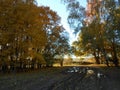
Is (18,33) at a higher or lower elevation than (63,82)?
higher

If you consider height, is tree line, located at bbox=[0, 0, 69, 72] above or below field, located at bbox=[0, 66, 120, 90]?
above

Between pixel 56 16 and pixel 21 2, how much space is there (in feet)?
56.6

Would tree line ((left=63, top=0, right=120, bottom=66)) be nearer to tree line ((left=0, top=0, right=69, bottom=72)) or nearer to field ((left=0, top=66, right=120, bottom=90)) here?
tree line ((left=0, top=0, right=69, bottom=72))

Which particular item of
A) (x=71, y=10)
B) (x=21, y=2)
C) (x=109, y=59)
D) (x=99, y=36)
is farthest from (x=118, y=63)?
(x=21, y=2)

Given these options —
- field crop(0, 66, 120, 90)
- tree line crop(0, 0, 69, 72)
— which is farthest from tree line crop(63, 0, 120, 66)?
field crop(0, 66, 120, 90)

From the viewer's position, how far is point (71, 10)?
45531mm

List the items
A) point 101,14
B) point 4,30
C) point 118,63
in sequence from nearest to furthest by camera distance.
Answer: point 4,30
point 101,14
point 118,63

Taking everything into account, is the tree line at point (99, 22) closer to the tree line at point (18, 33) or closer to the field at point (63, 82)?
the tree line at point (18, 33)

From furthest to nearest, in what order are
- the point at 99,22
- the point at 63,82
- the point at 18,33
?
1. the point at 99,22
2. the point at 18,33
3. the point at 63,82

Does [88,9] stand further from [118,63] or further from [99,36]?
[118,63]

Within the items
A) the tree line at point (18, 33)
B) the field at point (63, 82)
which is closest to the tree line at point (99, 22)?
the tree line at point (18, 33)

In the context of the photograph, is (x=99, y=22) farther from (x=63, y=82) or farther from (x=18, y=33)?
(x=63, y=82)

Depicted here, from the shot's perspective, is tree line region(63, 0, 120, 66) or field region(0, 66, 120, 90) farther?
tree line region(63, 0, 120, 66)

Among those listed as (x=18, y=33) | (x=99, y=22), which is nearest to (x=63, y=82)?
(x=18, y=33)
